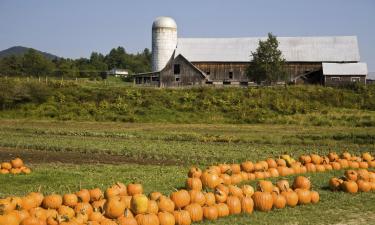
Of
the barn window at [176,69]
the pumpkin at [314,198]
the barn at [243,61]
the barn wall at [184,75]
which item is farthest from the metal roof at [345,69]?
the pumpkin at [314,198]

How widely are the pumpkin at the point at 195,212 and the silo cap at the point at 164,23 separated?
6591 cm

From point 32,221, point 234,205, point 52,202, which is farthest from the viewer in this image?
point 234,205

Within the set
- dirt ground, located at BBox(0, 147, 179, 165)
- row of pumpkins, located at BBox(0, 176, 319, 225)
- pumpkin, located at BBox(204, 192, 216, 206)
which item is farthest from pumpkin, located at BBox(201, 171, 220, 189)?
dirt ground, located at BBox(0, 147, 179, 165)

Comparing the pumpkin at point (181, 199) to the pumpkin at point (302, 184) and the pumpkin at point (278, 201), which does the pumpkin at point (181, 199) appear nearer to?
the pumpkin at point (278, 201)

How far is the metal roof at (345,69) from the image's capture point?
60.7 meters

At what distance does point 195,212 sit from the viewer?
31.3 feet

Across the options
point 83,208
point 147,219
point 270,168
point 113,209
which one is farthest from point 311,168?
point 83,208

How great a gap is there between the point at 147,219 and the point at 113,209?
0.75 metres

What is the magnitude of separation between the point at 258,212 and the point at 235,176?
298 centimetres

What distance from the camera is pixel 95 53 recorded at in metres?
151

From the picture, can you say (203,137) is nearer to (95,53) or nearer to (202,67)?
(202,67)

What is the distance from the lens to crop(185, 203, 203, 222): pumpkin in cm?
952

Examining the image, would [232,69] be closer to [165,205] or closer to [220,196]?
[220,196]

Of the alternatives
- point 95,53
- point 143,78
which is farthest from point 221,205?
point 95,53
